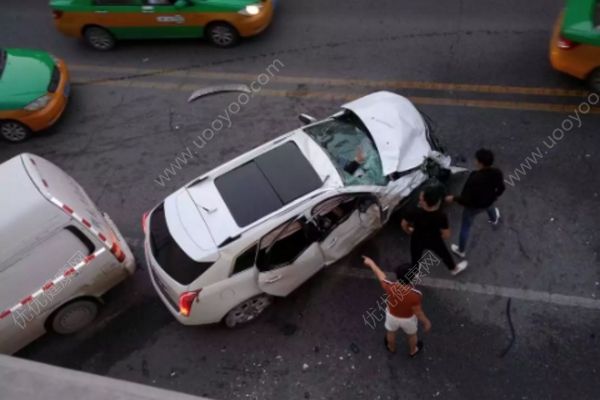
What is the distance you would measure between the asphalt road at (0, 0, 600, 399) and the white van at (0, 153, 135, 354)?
1.57 feet

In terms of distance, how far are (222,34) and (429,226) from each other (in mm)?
6145

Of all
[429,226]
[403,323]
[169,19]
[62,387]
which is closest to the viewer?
[62,387]

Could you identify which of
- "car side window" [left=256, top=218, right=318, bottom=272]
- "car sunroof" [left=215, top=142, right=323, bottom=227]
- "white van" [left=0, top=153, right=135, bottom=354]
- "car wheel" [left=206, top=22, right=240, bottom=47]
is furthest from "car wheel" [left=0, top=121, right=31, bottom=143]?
"car side window" [left=256, top=218, right=318, bottom=272]

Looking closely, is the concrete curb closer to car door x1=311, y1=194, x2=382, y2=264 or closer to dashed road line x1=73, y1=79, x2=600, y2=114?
car door x1=311, y1=194, x2=382, y2=264

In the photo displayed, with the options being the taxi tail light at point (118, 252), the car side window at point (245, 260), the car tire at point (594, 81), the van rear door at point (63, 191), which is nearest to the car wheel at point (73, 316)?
the taxi tail light at point (118, 252)

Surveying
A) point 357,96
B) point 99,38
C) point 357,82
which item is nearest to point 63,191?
point 357,96

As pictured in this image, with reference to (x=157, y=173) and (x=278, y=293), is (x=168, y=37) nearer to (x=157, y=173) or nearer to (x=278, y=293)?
(x=157, y=173)

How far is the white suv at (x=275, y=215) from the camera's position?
5793 millimetres

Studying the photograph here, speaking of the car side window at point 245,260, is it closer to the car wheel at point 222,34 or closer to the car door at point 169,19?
the car wheel at point 222,34

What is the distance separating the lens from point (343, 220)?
618 cm

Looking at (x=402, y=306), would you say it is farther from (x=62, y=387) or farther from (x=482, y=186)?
(x=62, y=387)

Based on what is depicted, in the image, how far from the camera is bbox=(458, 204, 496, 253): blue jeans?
6137 mm

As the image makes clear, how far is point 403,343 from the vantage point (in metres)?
6.12

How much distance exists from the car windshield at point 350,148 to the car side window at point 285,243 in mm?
722
